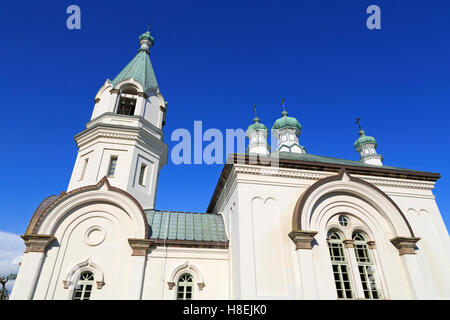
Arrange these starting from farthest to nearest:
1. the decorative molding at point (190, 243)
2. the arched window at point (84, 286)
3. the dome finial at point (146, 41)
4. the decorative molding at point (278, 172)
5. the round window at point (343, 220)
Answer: the dome finial at point (146, 41)
the round window at point (343, 220)
the decorative molding at point (278, 172)
the decorative molding at point (190, 243)
the arched window at point (84, 286)

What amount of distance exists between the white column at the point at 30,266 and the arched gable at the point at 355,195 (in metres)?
10.1

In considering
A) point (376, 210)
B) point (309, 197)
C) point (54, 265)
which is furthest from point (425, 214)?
point (54, 265)

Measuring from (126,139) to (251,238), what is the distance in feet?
28.5

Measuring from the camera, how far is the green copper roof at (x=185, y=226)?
40.3 ft

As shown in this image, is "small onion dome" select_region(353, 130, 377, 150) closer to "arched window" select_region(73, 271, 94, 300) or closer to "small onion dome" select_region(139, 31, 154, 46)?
"small onion dome" select_region(139, 31, 154, 46)

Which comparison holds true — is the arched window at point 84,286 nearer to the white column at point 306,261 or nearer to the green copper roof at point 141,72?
the white column at point 306,261

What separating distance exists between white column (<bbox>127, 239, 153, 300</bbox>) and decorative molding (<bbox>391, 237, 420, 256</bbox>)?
10.5 meters

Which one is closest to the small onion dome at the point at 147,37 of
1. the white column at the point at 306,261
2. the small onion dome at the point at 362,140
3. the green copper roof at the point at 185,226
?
the green copper roof at the point at 185,226

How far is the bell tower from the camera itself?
13.8 meters

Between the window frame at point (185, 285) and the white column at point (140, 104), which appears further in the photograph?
the white column at point (140, 104)

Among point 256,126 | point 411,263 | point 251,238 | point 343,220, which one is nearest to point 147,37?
point 256,126

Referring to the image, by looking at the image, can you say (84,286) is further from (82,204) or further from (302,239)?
(302,239)

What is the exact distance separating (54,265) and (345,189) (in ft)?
41.2

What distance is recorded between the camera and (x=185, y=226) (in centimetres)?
1313
